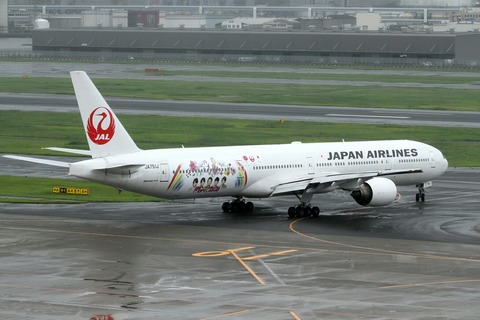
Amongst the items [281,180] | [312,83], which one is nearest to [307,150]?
[281,180]

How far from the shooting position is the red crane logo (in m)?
60.0

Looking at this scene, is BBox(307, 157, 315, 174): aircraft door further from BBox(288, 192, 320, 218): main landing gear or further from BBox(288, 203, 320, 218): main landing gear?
BBox(288, 203, 320, 218): main landing gear

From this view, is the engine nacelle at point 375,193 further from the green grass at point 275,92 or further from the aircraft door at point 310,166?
the green grass at point 275,92

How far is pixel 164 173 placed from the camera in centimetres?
6109

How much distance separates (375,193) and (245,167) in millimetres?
7750

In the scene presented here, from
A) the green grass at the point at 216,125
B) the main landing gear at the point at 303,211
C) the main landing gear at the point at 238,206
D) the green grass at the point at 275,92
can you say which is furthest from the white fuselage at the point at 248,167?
A: the green grass at the point at 275,92

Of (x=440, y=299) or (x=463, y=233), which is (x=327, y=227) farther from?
(x=440, y=299)

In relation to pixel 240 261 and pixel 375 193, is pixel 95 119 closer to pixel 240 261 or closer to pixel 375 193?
pixel 240 261

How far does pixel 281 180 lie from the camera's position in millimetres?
66562

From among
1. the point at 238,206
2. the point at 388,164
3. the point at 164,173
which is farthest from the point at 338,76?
the point at 164,173

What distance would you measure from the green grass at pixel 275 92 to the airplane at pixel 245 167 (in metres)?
65.2

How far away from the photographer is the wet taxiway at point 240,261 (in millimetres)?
40625

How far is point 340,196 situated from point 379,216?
857cm

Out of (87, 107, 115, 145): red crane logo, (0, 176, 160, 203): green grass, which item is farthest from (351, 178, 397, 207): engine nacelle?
(87, 107, 115, 145): red crane logo
